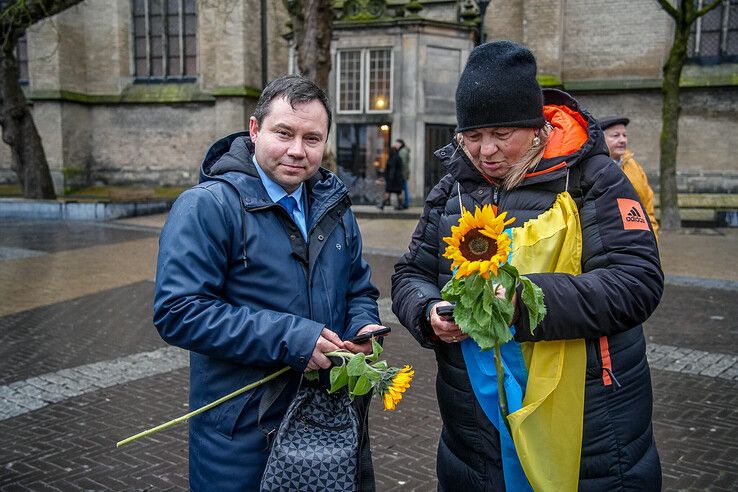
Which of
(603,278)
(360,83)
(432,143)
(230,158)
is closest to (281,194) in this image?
(230,158)

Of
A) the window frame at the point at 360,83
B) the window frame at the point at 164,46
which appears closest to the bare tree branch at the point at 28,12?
the window frame at the point at 360,83

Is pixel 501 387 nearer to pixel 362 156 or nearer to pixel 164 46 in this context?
pixel 362 156

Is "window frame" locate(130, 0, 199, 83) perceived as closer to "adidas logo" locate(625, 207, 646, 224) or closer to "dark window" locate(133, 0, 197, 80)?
"dark window" locate(133, 0, 197, 80)

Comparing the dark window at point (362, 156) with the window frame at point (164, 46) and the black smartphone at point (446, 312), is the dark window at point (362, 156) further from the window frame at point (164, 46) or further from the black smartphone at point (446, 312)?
the black smartphone at point (446, 312)

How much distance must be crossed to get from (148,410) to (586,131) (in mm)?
3876

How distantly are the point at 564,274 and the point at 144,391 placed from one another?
4159 millimetres

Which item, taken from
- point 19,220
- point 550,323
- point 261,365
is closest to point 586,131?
point 550,323

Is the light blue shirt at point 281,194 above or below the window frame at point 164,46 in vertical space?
below

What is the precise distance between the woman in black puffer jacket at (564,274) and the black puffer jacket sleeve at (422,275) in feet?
0.03

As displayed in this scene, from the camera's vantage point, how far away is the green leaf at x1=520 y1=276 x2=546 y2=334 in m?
1.86

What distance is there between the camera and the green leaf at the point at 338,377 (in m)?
2.02

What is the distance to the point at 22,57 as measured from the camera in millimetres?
25703

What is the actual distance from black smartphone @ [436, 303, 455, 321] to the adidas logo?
2.01 ft

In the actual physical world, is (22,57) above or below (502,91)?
above
